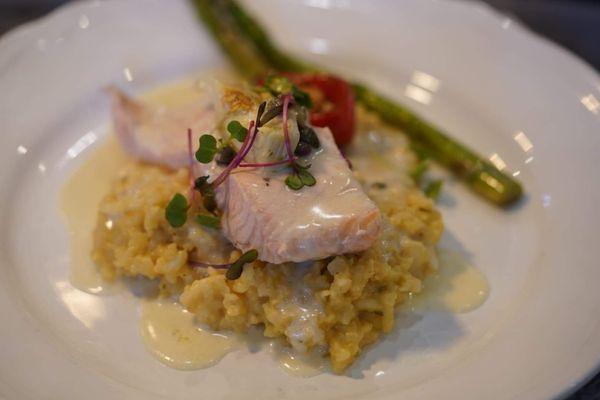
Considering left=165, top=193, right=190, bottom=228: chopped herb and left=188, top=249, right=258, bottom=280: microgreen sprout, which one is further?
left=165, top=193, right=190, bottom=228: chopped herb

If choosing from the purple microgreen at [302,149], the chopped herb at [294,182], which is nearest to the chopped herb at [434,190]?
the purple microgreen at [302,149]

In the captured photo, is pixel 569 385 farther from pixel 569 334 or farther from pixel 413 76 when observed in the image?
pixel 413 76

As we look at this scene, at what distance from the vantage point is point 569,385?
8.64 ft

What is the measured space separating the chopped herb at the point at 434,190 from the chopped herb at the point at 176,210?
5.63 feet

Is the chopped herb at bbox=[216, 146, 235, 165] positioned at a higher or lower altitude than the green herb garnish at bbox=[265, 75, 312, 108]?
lower

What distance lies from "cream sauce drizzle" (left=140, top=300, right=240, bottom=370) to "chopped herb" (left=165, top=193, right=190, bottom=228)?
1.56 ft

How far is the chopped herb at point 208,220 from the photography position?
3309 mm

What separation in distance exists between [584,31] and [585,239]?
3629mm

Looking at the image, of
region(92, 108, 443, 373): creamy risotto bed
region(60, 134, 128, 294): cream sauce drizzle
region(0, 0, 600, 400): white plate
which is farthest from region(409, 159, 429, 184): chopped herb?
region(60, 134, 128, 294): cream sauce drizzle

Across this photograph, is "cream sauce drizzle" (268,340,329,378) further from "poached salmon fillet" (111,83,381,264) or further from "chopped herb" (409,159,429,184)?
"chopped herb" (409,159,429,184)

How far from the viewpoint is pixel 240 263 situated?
3.09 metres

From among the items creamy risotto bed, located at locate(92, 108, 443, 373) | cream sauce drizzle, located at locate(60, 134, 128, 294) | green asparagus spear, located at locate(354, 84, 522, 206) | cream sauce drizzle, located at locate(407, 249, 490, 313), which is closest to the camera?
creamy risotto bed, located at locate(92, 108, 443, 373)

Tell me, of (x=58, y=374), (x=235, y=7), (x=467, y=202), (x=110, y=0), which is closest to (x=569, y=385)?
(x=467, y=202)

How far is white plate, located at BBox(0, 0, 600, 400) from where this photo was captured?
293 centimetres
